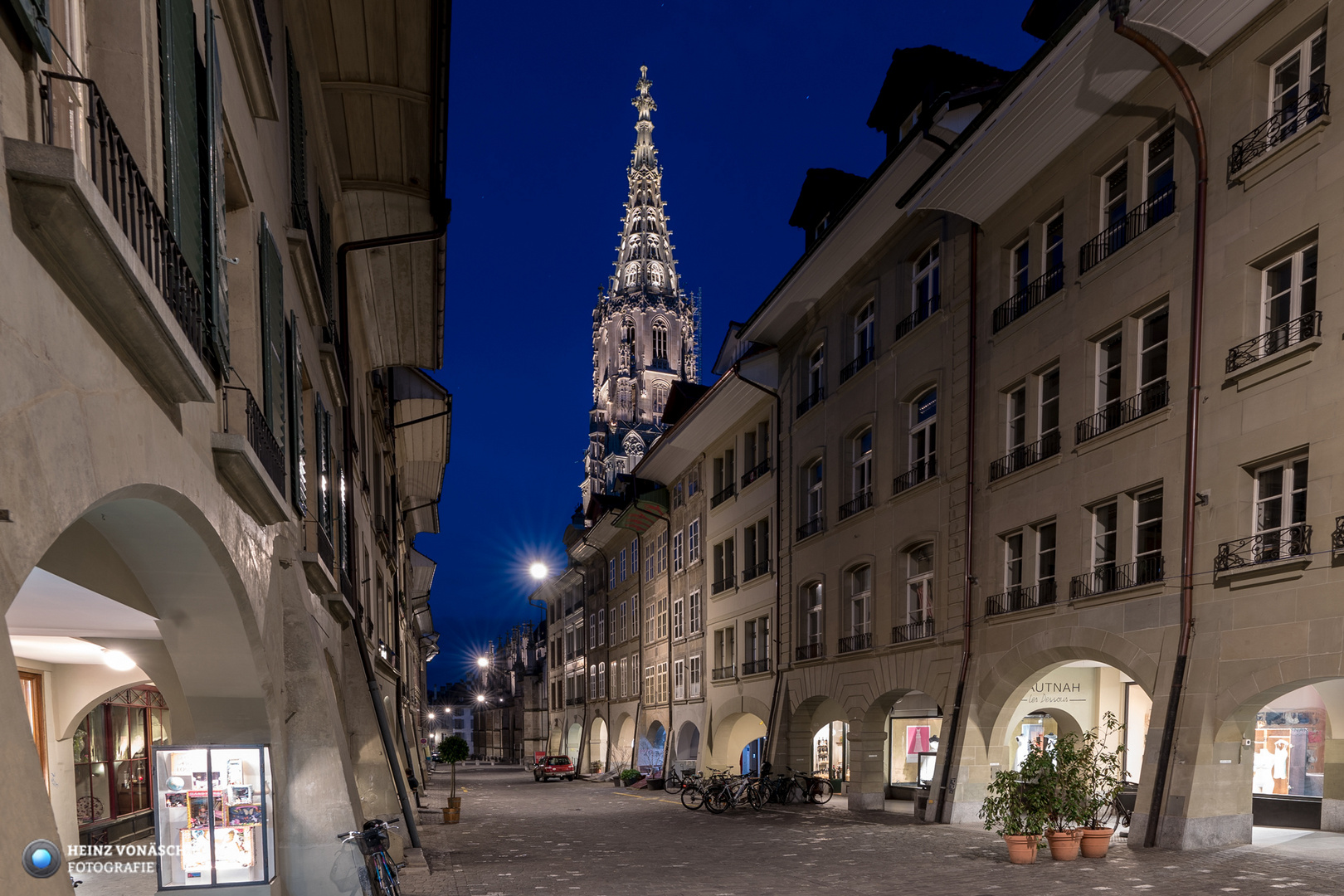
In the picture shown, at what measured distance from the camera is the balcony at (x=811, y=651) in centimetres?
2892

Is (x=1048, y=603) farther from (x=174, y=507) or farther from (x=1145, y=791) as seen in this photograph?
(x=174, y=507)

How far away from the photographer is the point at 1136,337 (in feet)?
58.7

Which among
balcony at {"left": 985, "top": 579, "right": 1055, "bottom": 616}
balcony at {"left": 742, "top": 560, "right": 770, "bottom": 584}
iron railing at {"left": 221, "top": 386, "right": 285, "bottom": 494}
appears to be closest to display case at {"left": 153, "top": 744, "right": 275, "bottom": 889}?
iron railing at {"left": 221, "top": 386, "right": 285, "bottom": 494}

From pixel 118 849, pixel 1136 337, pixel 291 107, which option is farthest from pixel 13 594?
pixel 1136 337

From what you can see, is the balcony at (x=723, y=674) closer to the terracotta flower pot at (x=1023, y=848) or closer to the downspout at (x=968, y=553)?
the downspout at (x=968, y=553)

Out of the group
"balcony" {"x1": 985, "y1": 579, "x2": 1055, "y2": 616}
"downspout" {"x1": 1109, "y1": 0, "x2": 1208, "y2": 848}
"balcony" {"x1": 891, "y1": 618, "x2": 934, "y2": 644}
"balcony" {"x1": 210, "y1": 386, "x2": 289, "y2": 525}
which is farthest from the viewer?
"balcony" {"x1": 891, "y1": 618, "x2": 934, "y2": 644}

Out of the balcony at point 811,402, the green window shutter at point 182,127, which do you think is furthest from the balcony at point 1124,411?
the green window shutter at point 182,127

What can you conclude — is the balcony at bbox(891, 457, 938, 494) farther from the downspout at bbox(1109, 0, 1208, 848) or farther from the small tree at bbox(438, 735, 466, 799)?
the small tree at bbox(438, 735, 466, 799)

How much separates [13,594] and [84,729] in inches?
656

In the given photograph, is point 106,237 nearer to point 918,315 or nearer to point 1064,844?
point 1064,844

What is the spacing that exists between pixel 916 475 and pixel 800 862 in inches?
412

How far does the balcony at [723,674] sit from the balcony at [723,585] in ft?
8.48

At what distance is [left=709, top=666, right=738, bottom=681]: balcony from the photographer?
3556 centimetres

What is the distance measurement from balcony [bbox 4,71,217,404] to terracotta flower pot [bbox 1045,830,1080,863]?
45.9 feet
